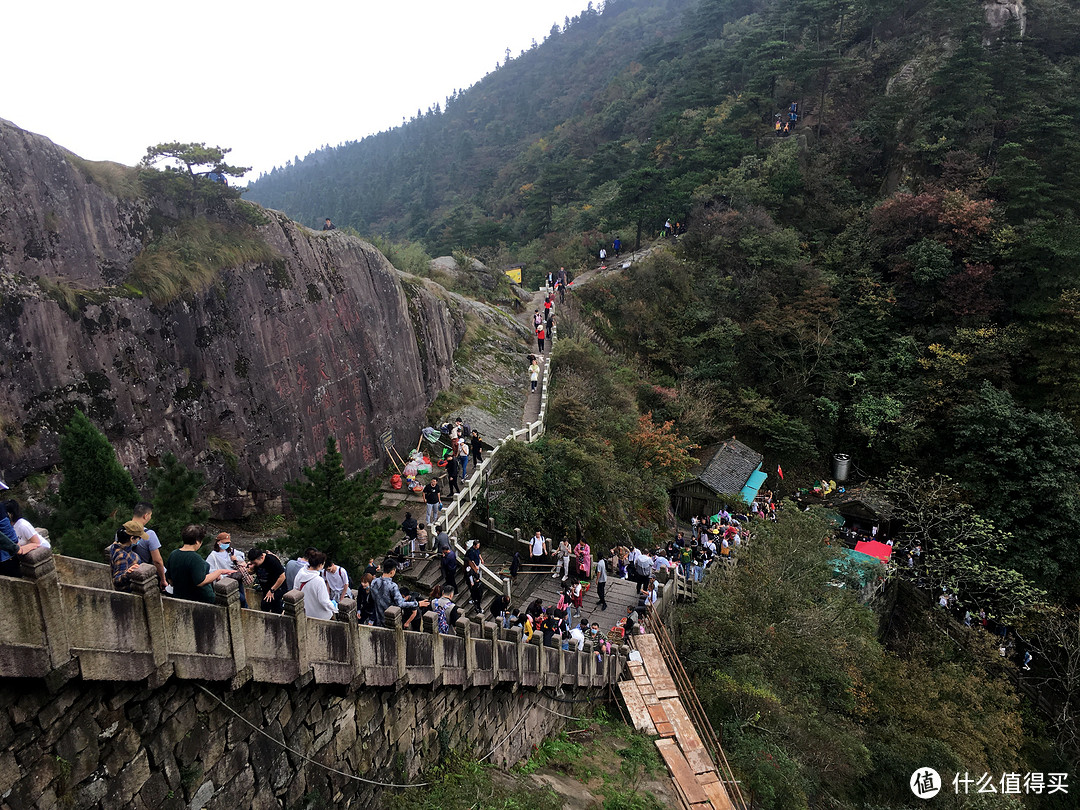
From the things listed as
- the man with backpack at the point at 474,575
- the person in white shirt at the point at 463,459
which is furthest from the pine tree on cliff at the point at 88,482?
the person in white shirt at the point at 463,459

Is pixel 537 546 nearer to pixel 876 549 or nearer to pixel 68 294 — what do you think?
pixel 68 294

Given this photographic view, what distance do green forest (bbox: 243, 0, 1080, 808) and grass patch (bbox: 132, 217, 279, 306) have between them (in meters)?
9.68

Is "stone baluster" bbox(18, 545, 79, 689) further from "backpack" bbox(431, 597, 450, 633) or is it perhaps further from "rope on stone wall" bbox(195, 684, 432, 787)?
"backpack" bbox(431, 597, 450, 633)

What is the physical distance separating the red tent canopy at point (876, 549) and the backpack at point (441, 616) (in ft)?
65.2

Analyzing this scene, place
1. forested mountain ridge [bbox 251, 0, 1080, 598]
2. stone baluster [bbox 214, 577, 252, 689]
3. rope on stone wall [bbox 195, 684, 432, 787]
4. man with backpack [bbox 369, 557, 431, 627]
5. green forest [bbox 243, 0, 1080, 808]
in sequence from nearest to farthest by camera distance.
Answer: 1. stone baluster [bbox 214, 577, 252, 689]
2. rope on stone wall [bbox 195, 684, 432, 787]
3. man with backpack [bbox 369, 557, 431, 627]
4. green forest [bbox 243, 0, 1080, 808]
5. forested mountain ridge [bbox 251, 0, 1080, 598]

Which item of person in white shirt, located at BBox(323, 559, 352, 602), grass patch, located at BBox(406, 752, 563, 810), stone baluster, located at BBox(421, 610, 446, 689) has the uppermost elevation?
person in white shirt, located at BBox(323, 559, 352, 602)

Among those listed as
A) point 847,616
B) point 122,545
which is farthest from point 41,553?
point 847,616

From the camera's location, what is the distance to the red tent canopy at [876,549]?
23.2 m

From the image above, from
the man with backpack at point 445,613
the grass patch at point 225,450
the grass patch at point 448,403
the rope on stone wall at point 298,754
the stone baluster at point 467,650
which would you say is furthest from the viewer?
the grass patch at point 448,403

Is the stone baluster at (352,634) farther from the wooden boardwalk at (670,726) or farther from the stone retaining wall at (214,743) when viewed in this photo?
the wooden boardwalk at (670,726)

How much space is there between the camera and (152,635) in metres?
4.61

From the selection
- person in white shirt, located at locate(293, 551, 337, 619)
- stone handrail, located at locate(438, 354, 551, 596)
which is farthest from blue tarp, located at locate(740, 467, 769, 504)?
person in white shirt, located at locate(293, 551, 337, 619)

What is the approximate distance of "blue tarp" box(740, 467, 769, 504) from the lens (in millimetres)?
26156

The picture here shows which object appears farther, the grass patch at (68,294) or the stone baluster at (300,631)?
the grass patch at (68,294)
